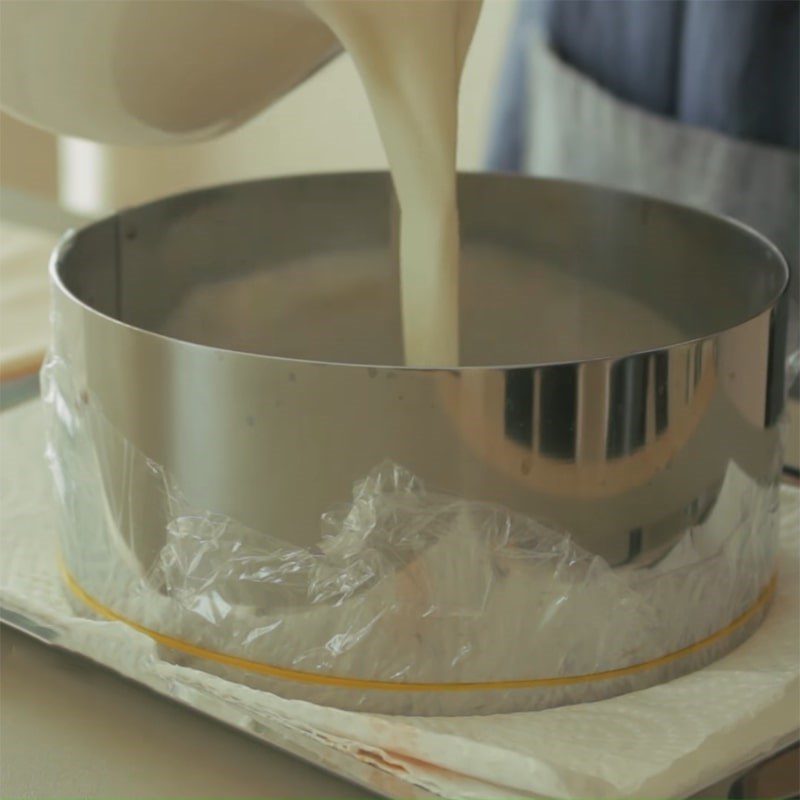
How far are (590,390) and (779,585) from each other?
15 cm

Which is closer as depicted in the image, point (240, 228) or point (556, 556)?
point (556, 556)

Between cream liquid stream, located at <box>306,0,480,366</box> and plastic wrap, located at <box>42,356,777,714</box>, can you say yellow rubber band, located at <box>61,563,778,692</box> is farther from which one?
cream liquid stream, located at <box>306,0,480,366</box>

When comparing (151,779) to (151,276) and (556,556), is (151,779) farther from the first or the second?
(151,276)

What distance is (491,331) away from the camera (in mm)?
621

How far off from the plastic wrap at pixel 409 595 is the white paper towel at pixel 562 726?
0.04 feet

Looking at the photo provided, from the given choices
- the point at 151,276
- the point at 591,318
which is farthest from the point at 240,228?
the point at 591,318

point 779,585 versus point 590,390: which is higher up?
point 590,390

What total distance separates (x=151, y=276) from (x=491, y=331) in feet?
0.51

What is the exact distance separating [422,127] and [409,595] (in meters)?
0.19

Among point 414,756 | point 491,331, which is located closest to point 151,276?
point 491,331

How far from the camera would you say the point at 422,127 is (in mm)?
514

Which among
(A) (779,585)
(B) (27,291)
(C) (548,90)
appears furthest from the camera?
(C) (548,90)

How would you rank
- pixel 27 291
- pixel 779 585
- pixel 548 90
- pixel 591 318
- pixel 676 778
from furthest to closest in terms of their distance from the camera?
pixel 548 90, pixel 27 291, pixel 591 318, pixel 779 585, pixel 676 778

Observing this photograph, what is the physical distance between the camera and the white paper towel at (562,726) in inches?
14.6
